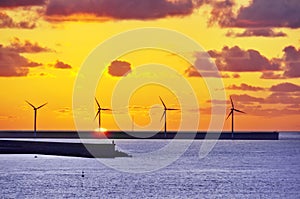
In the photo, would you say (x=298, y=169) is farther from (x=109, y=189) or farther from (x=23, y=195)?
(x=23, y=195)

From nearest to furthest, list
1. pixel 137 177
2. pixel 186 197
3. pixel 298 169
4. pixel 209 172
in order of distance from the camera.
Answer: pixel 186 197 → pixel 137 177 → pixel 209 172 → pixel 298 169

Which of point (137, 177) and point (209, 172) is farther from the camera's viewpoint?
point (209, 172)

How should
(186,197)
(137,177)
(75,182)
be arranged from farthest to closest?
1. (137,177)
2. (75,182)
3. (186,197)

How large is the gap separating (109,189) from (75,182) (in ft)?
47.5

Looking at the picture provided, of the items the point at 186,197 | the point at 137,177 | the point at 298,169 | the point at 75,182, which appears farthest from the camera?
the point at 298,169

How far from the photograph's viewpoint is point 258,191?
13100 centimetres

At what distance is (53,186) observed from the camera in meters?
136

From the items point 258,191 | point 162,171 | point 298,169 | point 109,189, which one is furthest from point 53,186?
point 298,169

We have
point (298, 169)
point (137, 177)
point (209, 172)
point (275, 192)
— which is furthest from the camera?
point (298, 169)

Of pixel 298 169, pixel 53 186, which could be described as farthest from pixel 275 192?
pixel 298 169

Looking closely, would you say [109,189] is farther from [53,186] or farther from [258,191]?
[258,191]

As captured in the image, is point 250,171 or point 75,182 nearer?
point 75,182

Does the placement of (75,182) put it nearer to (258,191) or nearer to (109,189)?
A: (109,189)

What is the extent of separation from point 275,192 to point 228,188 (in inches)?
300
